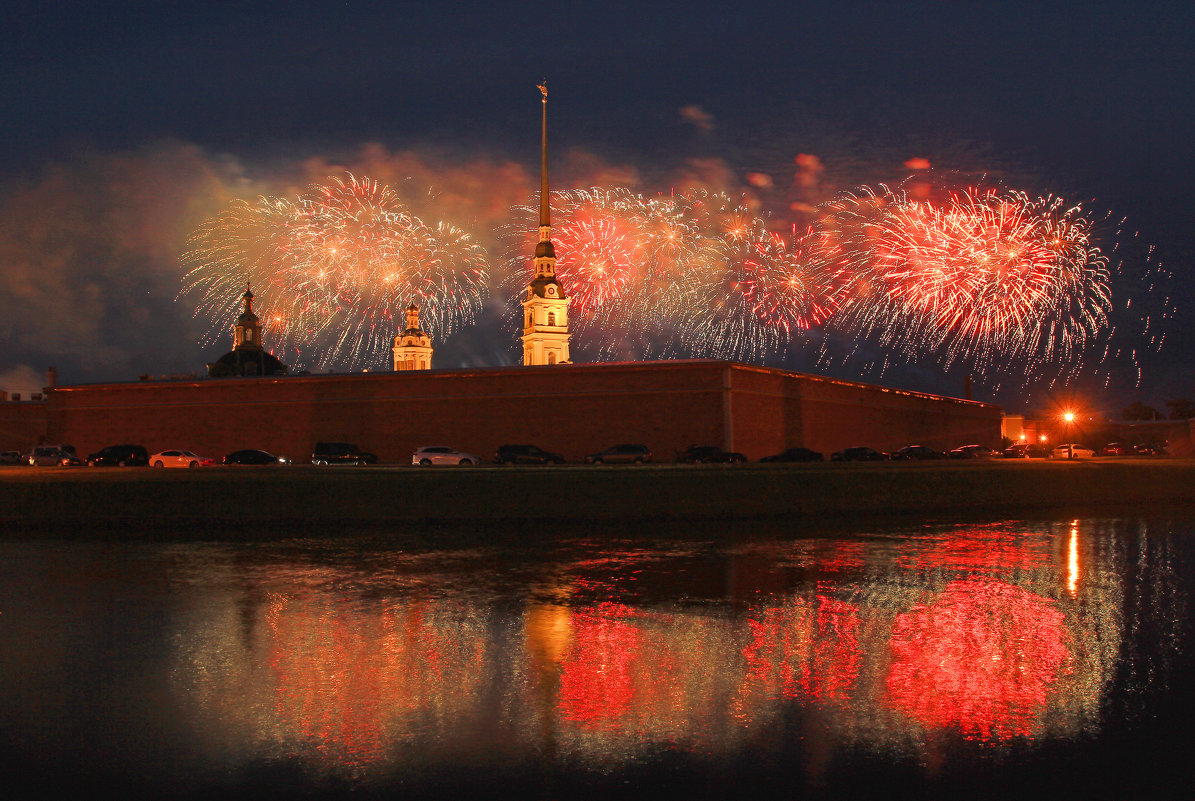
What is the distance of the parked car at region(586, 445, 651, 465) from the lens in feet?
149

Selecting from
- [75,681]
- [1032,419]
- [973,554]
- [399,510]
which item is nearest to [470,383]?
[399,510]

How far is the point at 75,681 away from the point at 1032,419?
116 m

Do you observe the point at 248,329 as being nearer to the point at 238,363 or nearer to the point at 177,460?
the point at 238,363

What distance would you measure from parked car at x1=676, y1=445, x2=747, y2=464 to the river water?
3060cm

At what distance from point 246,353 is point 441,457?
66544 mm

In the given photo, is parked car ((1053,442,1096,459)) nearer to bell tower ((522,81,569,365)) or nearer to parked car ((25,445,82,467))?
bell tower ((522,81,569,365))

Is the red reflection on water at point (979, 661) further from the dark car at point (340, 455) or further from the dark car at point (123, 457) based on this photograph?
the dark car at point (123, 457)

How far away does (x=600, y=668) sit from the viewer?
8.08m

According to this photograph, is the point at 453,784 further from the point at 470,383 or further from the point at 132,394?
the point at 132,394

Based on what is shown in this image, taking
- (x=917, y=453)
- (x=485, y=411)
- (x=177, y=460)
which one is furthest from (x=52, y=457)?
(x=917, y=453)

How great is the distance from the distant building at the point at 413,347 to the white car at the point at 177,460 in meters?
52.5

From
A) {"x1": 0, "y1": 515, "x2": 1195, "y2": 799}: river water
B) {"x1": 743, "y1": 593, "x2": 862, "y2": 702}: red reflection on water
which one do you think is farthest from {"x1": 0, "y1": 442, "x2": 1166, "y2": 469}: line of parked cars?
{"x1": 743, "y1": 593, "x2": 862, "y2": 702}: red reflection on water

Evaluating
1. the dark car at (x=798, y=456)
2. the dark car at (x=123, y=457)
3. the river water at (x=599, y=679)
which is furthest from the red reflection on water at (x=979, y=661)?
the dark car at (x=123, y=457)

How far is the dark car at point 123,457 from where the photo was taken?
5109 cm
